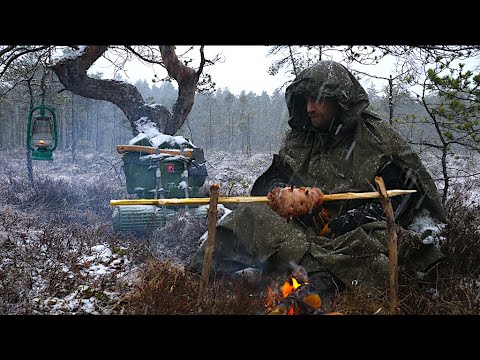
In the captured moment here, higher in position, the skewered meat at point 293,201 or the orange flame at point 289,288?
the skewered meat at point 293,201

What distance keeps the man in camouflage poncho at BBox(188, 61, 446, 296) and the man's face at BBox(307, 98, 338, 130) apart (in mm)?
13

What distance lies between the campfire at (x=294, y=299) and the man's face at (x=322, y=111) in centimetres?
209

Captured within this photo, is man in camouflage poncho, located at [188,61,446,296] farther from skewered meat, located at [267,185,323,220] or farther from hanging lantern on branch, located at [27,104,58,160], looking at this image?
hanging lantern on branch, located at [27,104,58,160]

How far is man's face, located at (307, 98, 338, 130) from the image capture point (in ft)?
14.7

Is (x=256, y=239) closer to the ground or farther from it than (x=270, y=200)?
closer to the ground

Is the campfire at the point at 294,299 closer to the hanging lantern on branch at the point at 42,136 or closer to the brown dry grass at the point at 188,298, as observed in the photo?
the brown dry grass at the point at 188,298

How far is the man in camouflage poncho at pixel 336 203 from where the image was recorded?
3598 mm

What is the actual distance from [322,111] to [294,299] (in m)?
2.52

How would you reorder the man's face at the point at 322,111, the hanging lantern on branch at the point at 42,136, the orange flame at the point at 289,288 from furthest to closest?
1. the hanging lantern on branch at the point at 42,136
2. the man's face at the point at 322,111
3. the orange flame at the point at 289,288

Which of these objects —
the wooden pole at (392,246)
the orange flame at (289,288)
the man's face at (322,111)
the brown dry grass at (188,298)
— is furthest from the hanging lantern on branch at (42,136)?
the wooden pole at (392,246)

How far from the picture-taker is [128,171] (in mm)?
8195

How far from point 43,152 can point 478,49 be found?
24.9 feet
